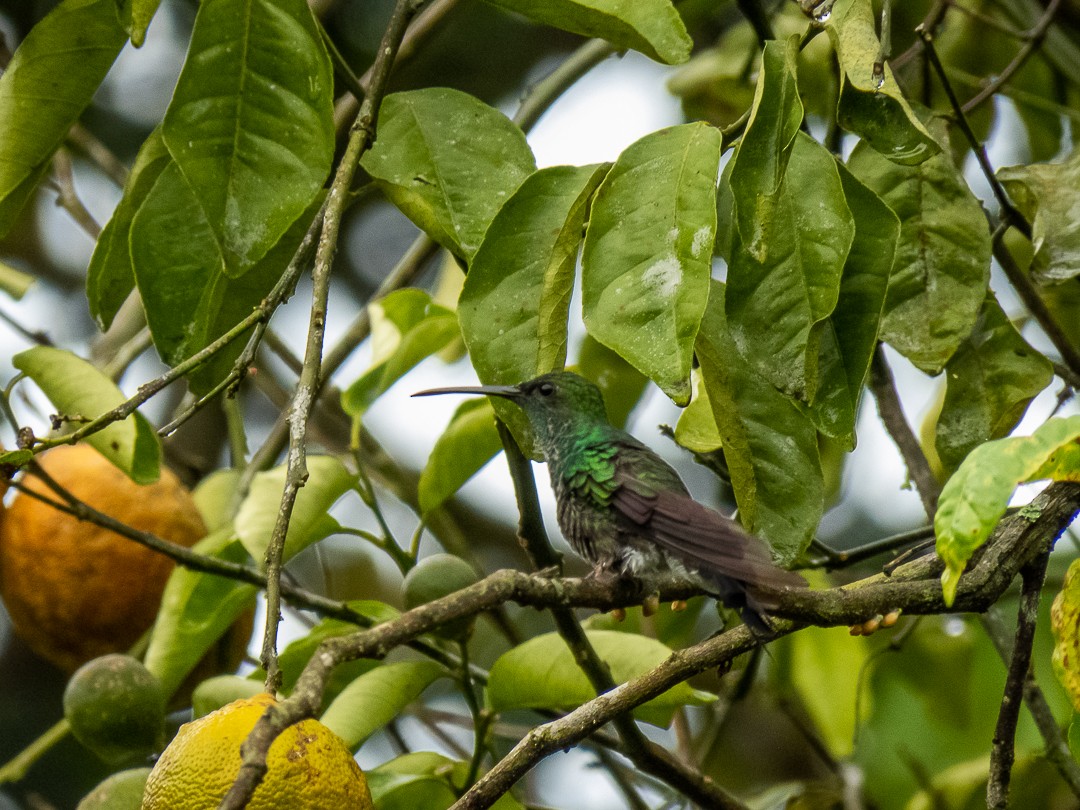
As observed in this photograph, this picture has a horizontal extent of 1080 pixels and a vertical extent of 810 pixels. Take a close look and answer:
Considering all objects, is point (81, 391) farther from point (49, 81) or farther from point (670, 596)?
point (670, 596)

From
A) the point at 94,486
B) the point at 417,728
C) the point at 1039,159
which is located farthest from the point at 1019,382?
the point at 417,728

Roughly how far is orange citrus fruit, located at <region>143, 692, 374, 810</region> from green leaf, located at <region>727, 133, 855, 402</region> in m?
0.72

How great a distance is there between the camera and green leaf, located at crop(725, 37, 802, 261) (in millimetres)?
1546

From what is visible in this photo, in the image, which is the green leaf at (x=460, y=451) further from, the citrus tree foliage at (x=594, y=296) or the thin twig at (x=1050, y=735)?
the thin twig at (x=1050, y=735)

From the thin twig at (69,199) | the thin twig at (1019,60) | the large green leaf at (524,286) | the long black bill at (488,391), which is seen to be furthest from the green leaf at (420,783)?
the thin twig at (69,199)

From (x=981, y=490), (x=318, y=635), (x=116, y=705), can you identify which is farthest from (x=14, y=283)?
(x=981, y=490)

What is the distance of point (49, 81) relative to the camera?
2.00 meters

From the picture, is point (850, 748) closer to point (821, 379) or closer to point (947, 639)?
point (947, 639)

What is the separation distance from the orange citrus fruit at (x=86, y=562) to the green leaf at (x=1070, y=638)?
2044 millimetres

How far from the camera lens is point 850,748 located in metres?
3.32

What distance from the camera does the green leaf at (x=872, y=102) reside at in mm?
1575

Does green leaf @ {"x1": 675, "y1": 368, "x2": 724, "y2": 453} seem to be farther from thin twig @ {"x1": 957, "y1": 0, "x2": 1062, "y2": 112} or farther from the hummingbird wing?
thin twig @ {"x1": 957, "y1": 0, "x2": 1062, "y2": 112}

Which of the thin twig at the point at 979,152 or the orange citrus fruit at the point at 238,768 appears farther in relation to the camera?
the thin twig at the point at 979,152

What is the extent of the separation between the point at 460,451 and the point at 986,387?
1022 mm
